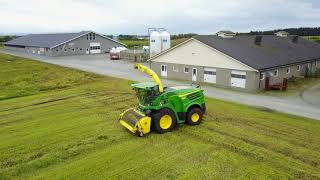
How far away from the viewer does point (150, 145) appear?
540 inches

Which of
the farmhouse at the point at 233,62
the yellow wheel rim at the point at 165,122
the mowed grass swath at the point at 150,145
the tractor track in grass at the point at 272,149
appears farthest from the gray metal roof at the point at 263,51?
the yellow wheel rim at the point at 165,122

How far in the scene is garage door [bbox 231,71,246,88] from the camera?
27.1 m

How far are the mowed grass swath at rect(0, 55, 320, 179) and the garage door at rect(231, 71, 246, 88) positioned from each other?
603 cm

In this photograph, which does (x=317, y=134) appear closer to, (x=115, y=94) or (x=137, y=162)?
(x=137, y=162)

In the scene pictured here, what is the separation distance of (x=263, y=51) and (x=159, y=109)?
837 inches

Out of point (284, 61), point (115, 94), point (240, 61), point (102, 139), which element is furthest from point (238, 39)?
point (102, 139)

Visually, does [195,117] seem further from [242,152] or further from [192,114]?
[242,152]

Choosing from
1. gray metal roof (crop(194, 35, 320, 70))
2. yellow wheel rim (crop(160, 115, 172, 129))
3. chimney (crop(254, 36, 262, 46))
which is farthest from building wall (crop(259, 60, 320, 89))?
yellow wheel rim (crop(160, 115, 172, 129))

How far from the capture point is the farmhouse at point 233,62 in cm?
2725

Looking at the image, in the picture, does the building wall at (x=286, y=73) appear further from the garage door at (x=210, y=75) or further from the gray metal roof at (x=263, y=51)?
the garage door at (x=210, y=75)

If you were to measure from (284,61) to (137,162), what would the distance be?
79.3ft

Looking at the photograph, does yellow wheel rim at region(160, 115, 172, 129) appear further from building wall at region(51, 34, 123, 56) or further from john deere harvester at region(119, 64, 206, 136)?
building wall at region(51, 34, 123, 56)

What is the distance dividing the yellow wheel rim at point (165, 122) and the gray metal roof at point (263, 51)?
541 inches

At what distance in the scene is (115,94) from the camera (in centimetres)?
2497
